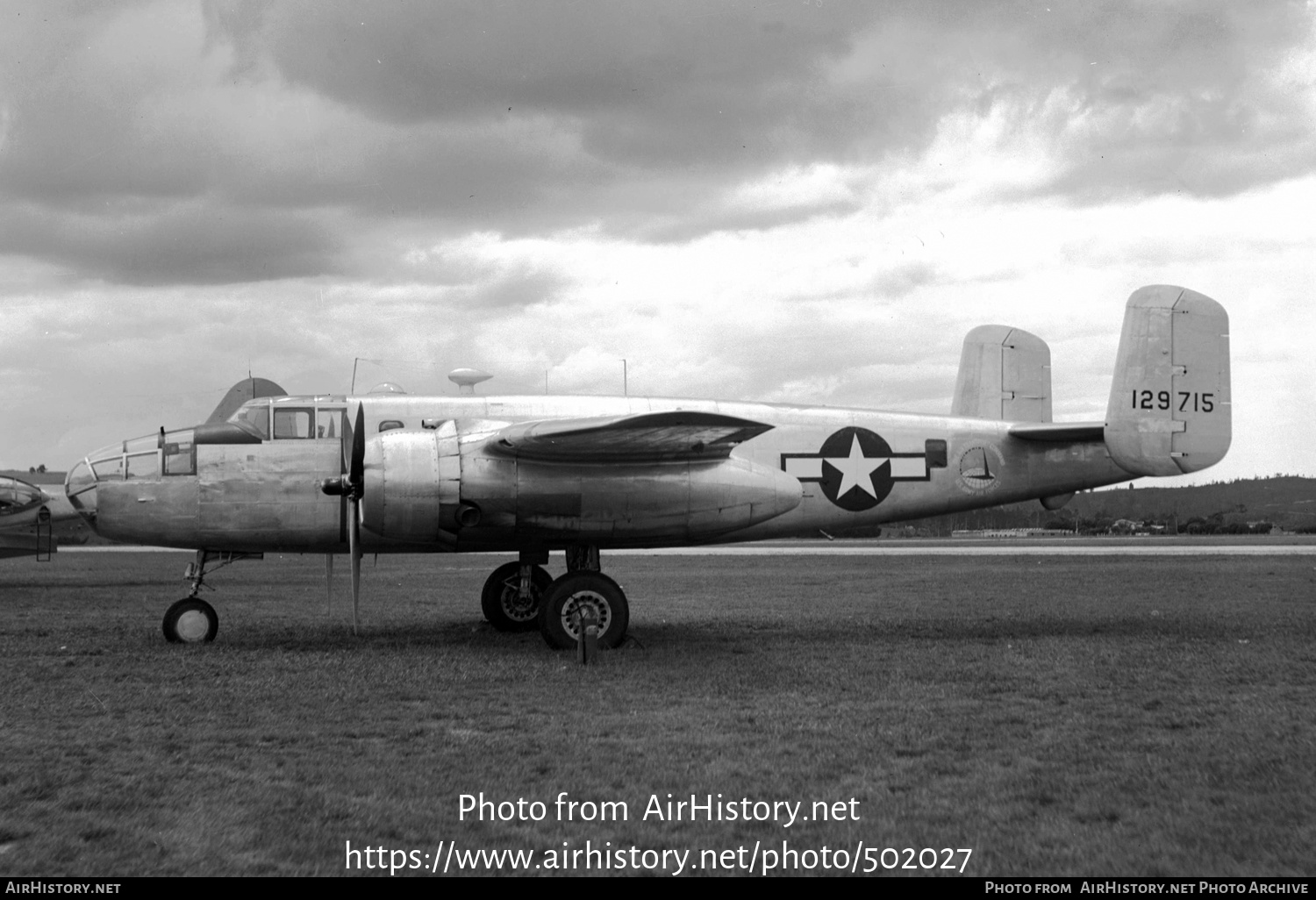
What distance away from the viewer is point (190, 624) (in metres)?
13.6

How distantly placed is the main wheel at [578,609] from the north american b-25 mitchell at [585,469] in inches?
0.9

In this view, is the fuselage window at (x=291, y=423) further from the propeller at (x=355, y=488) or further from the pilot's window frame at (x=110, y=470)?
the pilot's window frame at (x=110, y=470)

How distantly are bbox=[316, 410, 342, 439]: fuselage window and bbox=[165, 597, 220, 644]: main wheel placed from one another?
2452 mm

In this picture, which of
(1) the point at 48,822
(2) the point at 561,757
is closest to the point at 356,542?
(2) the point at 561,757

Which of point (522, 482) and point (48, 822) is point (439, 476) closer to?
point (522, 482)

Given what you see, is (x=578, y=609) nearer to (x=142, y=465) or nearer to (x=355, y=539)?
(x=355, y=539)

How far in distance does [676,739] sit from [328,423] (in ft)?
25.1

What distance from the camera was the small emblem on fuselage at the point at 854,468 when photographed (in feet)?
49.4

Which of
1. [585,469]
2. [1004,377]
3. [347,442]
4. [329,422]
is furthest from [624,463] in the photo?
[1004,377]

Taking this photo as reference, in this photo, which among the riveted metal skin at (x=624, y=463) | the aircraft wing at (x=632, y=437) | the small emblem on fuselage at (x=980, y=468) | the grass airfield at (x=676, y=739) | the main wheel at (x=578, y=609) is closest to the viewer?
the grass airfield at (x=676, y=739)

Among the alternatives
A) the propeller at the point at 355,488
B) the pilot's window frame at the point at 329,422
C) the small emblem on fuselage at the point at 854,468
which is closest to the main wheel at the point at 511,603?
the propeller at the point at 355,488

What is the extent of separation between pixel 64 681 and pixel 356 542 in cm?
319

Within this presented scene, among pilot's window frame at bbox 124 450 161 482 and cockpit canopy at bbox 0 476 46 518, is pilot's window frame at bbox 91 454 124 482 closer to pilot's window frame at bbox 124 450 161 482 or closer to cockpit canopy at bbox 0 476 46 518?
pilot's window frame at bbox 124 450 161 482
